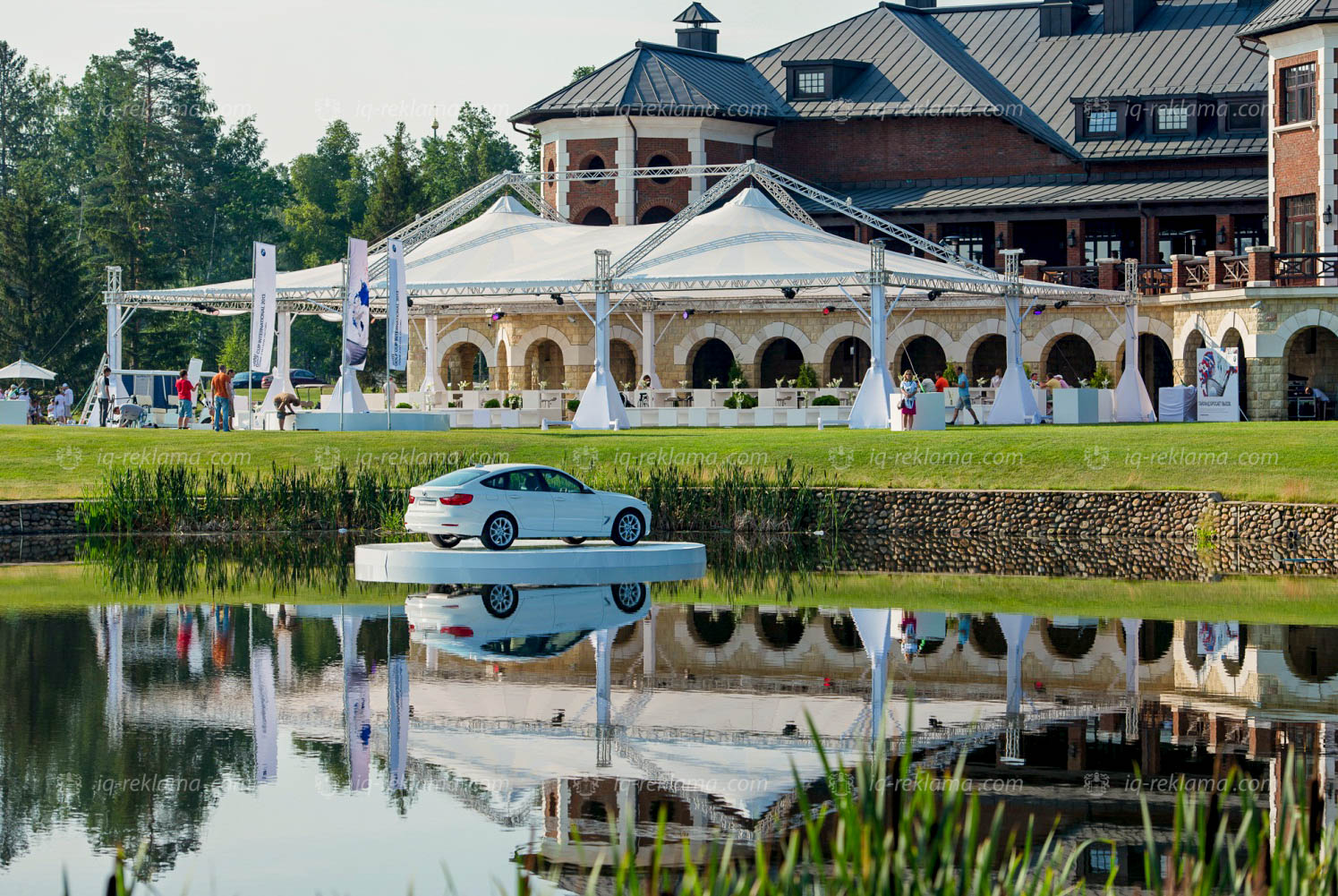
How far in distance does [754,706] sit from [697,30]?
50452 millimetres

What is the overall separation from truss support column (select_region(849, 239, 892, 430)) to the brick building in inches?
379

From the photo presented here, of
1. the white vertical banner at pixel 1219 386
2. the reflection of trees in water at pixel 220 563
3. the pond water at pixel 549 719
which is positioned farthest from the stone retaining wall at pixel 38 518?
the white vertical banner at pixel 1219 386

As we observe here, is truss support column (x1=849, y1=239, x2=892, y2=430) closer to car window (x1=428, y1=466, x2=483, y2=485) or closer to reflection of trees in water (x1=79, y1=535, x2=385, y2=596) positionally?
reflection of trees in water (x1=79, y1=535, x2=385, y2=596)

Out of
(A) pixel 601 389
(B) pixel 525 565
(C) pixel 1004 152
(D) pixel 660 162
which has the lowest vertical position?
(B) pixel 525 565

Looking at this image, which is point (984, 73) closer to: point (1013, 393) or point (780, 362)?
point (780, 362)

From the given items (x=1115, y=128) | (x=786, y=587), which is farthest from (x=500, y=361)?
(x=786, y=587)

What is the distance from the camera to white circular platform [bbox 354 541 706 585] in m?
21.6

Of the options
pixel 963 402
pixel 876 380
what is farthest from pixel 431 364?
pixel 963 402

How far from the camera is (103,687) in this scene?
14.1 meters

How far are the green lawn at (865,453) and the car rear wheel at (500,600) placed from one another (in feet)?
32.0

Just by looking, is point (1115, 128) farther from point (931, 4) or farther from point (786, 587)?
point (786, 587)

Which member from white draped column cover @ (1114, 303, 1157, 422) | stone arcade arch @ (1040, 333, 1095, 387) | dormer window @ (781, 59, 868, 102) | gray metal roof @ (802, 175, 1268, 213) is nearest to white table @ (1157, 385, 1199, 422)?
white draped column cover @ (1114, 303, 1157, 422)

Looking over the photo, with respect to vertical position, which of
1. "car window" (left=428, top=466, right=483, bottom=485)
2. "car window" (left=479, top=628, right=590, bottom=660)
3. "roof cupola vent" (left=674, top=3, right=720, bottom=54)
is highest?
"roof cupola vent" (left=674, top=3, right=720, bottom=54)

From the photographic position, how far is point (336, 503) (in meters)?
29.0
